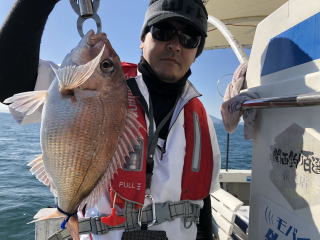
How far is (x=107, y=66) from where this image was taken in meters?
1.66

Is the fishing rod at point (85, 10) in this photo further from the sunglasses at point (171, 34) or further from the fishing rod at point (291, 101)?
the fishing rod at point (291, 101)

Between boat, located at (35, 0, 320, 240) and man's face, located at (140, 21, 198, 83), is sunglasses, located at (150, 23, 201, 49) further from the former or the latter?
boat, located at (35, 0, 320, 240)

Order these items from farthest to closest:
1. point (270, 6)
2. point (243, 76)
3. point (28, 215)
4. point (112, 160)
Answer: point (28, 215), point (270, 6), point (243, 76), point (112, 160)

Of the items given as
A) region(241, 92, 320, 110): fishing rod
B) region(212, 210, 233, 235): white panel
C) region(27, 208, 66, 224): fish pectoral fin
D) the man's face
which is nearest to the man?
the man's face

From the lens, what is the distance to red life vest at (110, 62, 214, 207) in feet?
5.66

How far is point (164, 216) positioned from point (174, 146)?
1.50 ft

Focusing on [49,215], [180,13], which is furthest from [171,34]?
[49,215]

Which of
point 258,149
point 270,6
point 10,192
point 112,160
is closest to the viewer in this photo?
point 112,160

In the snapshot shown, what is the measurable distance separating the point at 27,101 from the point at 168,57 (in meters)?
1.00

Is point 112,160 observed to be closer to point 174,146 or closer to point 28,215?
point 174,146

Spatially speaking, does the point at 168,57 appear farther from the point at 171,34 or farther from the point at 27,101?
the point at 27,101

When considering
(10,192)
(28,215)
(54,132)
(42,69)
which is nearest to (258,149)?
(54,132)

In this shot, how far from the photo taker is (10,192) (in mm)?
9688

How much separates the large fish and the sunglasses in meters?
0.52
